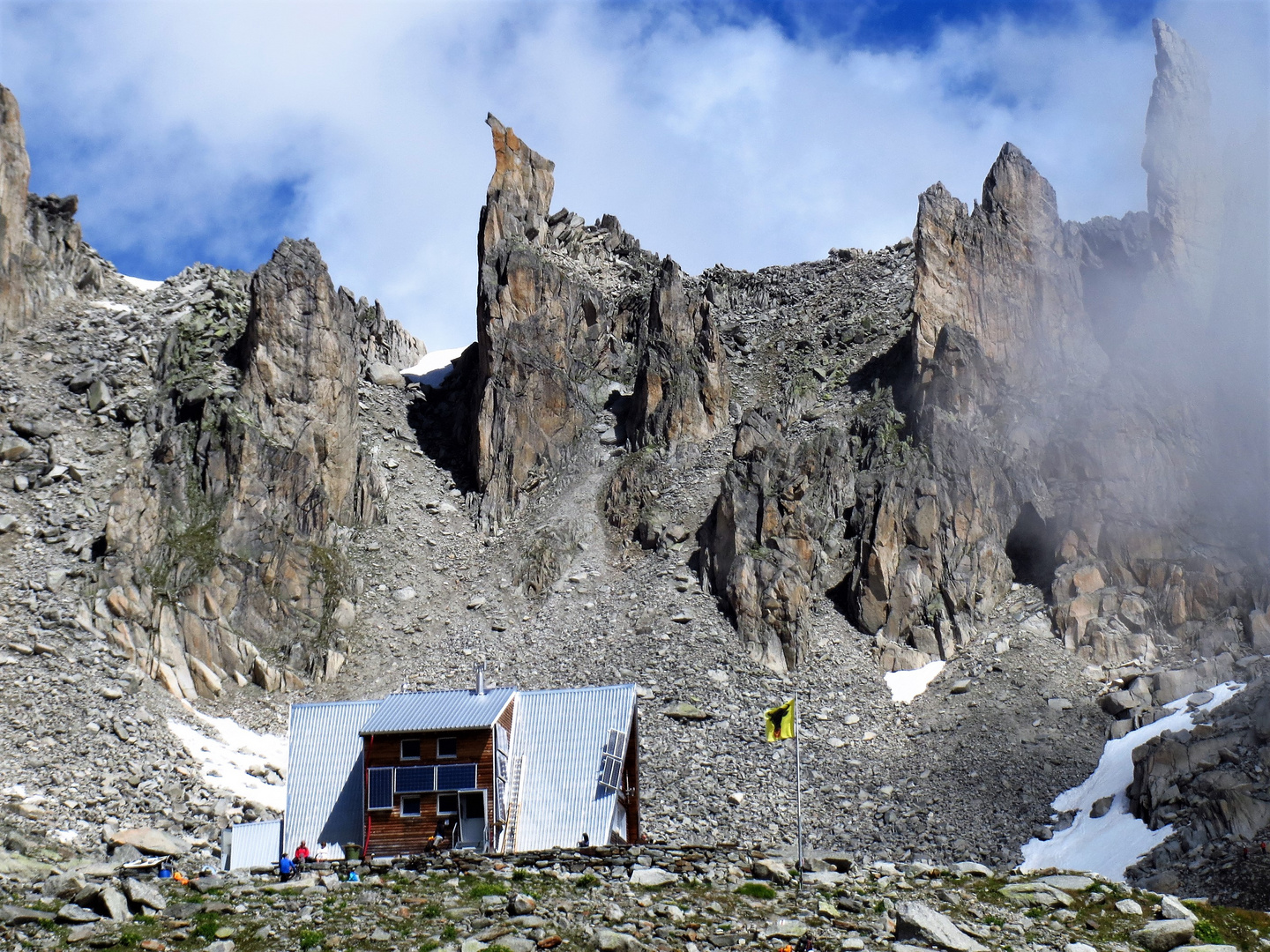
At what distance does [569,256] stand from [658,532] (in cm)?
4308

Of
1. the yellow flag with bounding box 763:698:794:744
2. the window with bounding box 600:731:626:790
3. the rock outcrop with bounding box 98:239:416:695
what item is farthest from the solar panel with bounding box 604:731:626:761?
the rock outcrop with bounding box 98:239:416:695

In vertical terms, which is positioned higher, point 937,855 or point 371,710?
point 371,710

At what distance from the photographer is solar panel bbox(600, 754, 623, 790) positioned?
140 ft

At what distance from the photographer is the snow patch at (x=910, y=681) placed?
74250 millimetres

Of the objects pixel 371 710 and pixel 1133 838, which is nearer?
pixel 371 710

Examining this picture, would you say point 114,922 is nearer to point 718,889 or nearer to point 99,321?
point 718,889

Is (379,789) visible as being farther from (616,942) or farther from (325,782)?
(616,942)

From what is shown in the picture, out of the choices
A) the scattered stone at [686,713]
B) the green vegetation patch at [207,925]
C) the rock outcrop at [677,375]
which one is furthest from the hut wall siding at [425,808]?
the rock outcrop at [677,375]

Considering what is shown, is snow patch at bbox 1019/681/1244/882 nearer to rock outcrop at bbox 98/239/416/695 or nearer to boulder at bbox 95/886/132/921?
boulder at bbox 95/886/132/921

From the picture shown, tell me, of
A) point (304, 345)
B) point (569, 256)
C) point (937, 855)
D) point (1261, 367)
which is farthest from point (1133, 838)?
point (569, 256)

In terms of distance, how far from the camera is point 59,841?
4994 centimetres

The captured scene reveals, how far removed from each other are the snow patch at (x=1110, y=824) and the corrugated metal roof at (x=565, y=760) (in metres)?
20.0

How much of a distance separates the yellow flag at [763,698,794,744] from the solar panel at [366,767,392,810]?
13081mm

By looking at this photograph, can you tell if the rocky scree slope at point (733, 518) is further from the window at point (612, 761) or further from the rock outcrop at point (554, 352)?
the window at point (612, 761)
